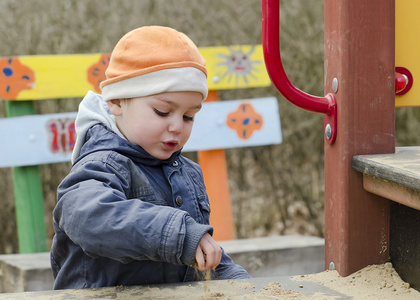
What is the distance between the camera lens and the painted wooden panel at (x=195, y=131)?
353cm

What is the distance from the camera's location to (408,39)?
66.8 inches

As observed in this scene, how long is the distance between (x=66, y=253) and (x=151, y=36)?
1.98 feet

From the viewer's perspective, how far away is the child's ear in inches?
65.6

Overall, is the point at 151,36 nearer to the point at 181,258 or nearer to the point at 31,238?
the point at 181,258

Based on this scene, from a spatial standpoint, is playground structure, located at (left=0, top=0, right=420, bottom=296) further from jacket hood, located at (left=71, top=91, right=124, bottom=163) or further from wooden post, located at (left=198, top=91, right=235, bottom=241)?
wooden post, located at (left=198, top=91, right=235, bottom=241)

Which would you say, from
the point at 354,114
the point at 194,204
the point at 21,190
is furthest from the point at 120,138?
the point at 21,190

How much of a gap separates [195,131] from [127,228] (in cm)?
255

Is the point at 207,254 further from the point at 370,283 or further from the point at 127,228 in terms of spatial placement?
the point at 370,283

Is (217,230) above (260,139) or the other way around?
the other way around

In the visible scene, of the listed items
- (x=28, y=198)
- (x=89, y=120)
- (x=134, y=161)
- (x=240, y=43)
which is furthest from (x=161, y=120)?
(x=240, y=43)

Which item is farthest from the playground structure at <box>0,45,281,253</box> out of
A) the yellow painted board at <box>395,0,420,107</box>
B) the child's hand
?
the child's hand

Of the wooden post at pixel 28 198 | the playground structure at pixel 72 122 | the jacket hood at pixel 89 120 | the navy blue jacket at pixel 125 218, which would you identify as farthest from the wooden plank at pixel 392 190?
the wooden post at pixel 28 198

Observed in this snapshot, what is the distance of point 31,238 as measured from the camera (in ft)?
12.3

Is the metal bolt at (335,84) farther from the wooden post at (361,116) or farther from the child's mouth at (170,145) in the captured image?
the child's mouth at (170,145)
